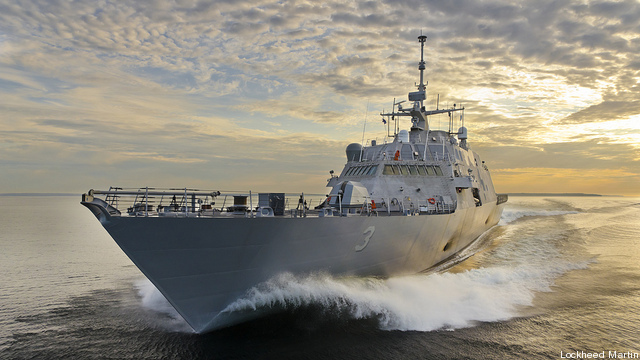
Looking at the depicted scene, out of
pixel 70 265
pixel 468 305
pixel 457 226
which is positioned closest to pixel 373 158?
pixel 457 226

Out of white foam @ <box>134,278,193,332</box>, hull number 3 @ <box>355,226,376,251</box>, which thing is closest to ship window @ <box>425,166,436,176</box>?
hull number 3 @ <box>355,226,376,251</box>

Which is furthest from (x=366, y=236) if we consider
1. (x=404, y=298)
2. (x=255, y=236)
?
(x=255, y=236)

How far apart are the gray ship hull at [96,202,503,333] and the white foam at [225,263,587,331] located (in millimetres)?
411

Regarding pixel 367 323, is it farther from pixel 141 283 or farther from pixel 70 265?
pixel 70 265

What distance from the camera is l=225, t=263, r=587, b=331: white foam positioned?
37.3 ft

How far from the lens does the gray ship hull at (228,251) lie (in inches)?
381

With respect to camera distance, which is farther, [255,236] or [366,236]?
[366,236]

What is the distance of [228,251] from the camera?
10.2m

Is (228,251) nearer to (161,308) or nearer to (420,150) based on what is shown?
(161,308)

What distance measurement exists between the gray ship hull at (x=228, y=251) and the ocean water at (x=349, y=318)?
496mm

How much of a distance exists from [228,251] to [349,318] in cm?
467

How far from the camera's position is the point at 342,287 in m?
12.5

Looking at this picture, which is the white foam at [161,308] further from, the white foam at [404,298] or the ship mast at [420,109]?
the ship mast at [420,109]

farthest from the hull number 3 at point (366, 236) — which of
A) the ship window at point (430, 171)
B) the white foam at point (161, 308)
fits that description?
the ship window at point (430, 171)
